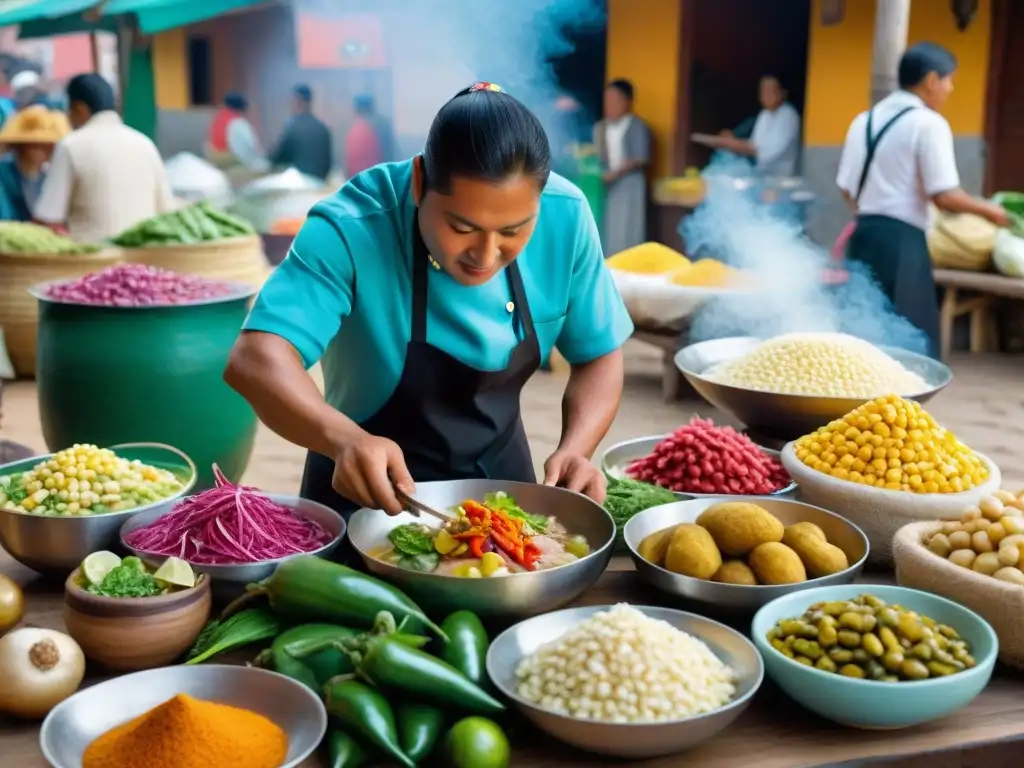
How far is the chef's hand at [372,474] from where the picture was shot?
1762 millimetres

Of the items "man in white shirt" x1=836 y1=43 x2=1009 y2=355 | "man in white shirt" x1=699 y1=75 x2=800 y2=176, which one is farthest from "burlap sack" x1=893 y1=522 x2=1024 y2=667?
"man in white shirt" x1=699 y1=75 x2=800 y2=176

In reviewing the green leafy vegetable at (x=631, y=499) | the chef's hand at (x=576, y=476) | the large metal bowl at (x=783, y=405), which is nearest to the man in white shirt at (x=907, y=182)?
the large metal bowl at (x=783, y=405)

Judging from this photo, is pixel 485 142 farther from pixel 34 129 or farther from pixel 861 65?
pixel 861 65

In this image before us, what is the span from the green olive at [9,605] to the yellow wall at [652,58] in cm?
967

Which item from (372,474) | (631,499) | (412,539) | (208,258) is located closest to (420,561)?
(412,539)

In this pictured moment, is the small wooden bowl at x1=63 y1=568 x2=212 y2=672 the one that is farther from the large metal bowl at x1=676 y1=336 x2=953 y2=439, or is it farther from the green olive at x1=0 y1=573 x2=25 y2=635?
the large metal bowl at x1=676 y1=336 x2=953 y2=439

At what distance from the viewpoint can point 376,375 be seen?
7.07 ft

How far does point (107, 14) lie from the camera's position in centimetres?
936

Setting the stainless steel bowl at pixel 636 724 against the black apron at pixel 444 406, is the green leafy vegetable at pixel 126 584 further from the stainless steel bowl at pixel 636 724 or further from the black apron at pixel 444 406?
the black apron at pixel 444 406

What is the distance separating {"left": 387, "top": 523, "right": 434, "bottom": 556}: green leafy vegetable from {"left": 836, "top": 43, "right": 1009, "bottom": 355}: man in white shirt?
4163 mm

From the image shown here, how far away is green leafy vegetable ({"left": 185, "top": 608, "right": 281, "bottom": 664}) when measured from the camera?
Result: 155 centimetres

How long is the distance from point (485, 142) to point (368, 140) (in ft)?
33.0

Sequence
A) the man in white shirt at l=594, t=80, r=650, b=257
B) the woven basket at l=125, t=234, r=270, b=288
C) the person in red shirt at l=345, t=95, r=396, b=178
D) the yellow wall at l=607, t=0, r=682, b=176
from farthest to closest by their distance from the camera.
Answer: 1. the person in red shirt at l=345, t=95, r=396, b=178
2. the yellow wall at l=607, t=0, r=682, b=176
3. the man in white shirt at l=594, t=80, r=650, b=257
4. the woven basket at l=125, t=234, r=270, b=288

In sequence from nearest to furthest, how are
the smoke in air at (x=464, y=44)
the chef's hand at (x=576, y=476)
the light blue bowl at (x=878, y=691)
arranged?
the light blue bowl at (x=878, y=691), the chef's hand at (x=576, y=476), the smoke in air at (x=464, y=44)
